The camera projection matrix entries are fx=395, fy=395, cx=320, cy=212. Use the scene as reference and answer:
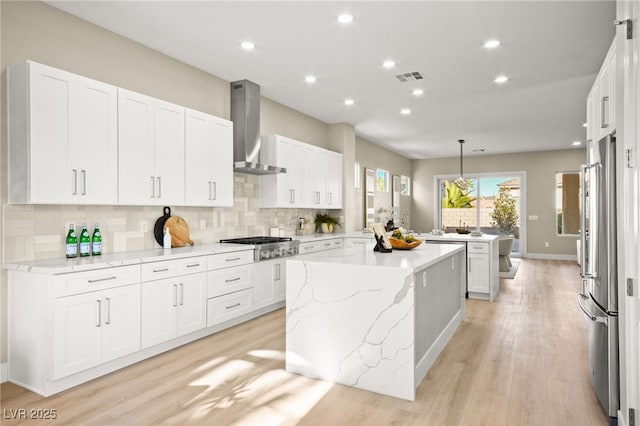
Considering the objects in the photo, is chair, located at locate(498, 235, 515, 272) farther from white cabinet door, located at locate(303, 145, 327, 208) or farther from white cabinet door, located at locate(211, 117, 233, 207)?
white cabinet door, located at locate(211, 117, 233, 207)

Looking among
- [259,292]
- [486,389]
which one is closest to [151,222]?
[259,292]

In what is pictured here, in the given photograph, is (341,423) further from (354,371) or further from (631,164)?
(631,164)

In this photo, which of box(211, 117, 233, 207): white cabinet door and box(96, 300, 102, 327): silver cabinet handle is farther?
box(211, 117, 233, 207): white cabinet door

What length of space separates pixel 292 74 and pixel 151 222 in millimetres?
2313

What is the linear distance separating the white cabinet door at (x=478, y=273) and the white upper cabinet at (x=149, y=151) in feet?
13.0

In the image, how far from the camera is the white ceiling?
3.18 metres

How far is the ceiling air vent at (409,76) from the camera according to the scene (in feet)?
15.2

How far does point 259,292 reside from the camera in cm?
452

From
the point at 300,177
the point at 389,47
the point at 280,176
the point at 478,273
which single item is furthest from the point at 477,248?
the point at 389,47

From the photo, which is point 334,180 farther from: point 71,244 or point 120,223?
point 71,244

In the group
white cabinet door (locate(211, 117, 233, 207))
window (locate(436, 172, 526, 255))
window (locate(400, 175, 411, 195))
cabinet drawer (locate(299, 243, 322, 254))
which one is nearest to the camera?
white cabinet door (locate(211, 117, 233, 207))

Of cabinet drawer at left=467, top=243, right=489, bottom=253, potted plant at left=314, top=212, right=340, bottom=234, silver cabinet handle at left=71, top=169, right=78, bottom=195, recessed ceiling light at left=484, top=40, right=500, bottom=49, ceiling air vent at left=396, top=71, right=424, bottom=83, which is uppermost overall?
ceiling air vent at left=396, top=71, right=424, bottom=83

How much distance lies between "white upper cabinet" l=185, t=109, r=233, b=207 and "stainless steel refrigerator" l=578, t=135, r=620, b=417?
11.1 ft

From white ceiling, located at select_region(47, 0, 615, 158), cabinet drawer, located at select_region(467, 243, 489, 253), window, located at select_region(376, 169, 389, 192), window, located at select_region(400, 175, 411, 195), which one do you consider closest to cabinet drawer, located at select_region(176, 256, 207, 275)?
white ceiling, located at select_region(47, 0, 615, 158)
